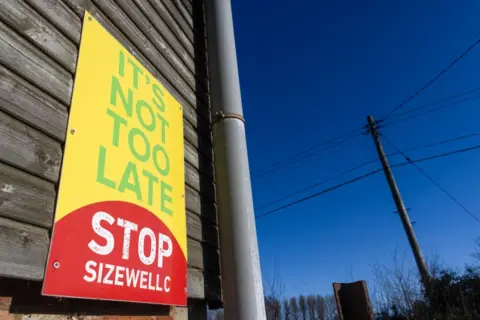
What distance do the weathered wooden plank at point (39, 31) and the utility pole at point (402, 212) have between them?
11.4 m

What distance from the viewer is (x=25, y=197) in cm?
123

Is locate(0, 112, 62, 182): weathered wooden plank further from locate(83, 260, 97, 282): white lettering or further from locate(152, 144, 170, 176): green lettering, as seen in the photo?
locate(152, 144, 170, 176): green lettering

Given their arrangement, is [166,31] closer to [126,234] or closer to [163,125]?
Result: [163,125]

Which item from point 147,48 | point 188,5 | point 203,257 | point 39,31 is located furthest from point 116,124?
point 188,5

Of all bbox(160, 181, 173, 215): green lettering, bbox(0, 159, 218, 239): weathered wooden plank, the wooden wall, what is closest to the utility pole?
the wooden wall

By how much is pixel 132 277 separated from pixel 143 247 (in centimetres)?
16

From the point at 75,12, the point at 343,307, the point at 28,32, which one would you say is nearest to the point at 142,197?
the point at 28,32

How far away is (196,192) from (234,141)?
1.63 ft

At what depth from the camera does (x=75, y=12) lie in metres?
1.77

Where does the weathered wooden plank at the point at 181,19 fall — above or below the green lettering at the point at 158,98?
above

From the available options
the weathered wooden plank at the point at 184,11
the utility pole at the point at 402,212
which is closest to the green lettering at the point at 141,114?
the weathered wooden plank at the point at 184,11

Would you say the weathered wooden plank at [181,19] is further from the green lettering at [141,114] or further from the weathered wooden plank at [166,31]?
the green lettering at [141,114]

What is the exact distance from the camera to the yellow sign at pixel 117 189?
1.35 metres

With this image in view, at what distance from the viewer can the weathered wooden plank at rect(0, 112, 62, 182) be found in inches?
48.3
